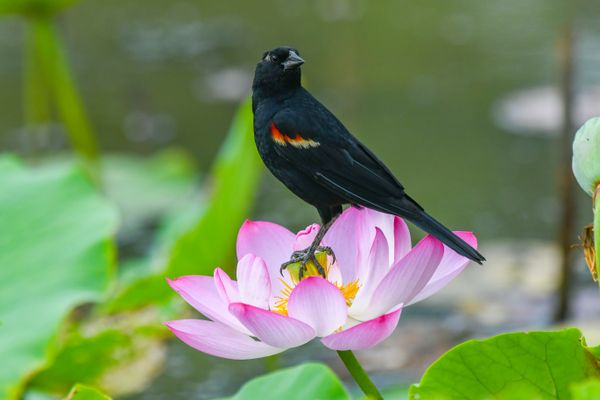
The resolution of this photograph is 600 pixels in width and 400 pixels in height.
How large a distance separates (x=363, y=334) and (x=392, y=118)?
455 centimetres

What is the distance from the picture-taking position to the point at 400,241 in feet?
3.70

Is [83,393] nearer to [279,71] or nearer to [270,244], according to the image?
[270,244]

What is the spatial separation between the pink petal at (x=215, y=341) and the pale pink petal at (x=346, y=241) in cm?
20

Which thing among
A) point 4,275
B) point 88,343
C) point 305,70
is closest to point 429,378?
point 4,275

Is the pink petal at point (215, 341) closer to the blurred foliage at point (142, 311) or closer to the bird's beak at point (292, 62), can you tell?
the bird's beak at point (292, 62)

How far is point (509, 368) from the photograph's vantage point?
1066 mm

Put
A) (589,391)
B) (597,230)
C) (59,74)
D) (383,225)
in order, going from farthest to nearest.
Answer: (59,74)
(383,225)
(597,230)
(589,391)

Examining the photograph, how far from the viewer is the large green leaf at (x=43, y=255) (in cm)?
188

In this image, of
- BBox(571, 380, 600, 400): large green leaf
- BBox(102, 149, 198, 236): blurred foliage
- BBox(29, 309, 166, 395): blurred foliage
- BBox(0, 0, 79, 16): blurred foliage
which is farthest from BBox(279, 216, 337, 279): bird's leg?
BBox(102, 149, 198, 236): blurred foliage

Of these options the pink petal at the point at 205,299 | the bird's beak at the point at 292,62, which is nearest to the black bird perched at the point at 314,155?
the bird's beak at the point at 292,62

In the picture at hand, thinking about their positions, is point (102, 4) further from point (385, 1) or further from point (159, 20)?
point (385, 1)

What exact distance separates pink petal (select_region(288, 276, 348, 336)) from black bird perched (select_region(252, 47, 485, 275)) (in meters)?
0.12

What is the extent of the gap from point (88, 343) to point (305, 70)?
414 centimetres

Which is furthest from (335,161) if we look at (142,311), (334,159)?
(142,311)
